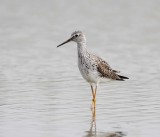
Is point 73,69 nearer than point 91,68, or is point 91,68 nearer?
point 91,68

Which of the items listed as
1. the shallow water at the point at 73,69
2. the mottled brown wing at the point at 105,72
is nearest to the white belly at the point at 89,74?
the mottled brown wing at the point at 105,72

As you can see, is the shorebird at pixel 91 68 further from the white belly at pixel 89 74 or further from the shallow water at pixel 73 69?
the shallow water at pixel 73 69

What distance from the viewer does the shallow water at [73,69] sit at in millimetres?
11031

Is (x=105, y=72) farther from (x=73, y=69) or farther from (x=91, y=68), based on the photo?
(x=73, y=69)

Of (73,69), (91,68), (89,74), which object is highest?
(73,69)

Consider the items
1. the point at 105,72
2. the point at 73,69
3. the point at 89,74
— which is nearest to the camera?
the point at 89,74

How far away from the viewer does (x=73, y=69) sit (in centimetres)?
Result: 1647

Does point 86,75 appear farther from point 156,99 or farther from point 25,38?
point 25,38

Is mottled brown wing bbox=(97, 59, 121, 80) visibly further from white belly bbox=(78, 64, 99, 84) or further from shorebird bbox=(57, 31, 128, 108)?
white belly bbox=(78, 64, 99, 84)

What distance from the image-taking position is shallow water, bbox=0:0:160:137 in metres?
11.0

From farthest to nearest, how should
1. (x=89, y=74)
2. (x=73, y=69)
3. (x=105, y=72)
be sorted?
1. (x=73, y=69)
2. (x=105, y=72)
3. (x=89, y=74)

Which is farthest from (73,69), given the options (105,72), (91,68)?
(91,68)

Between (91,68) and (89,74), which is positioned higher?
(91,68)

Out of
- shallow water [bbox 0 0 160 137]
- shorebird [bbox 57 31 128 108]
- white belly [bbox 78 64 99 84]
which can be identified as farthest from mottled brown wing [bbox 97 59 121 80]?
shallow water [bbox 0 0 160 137]
